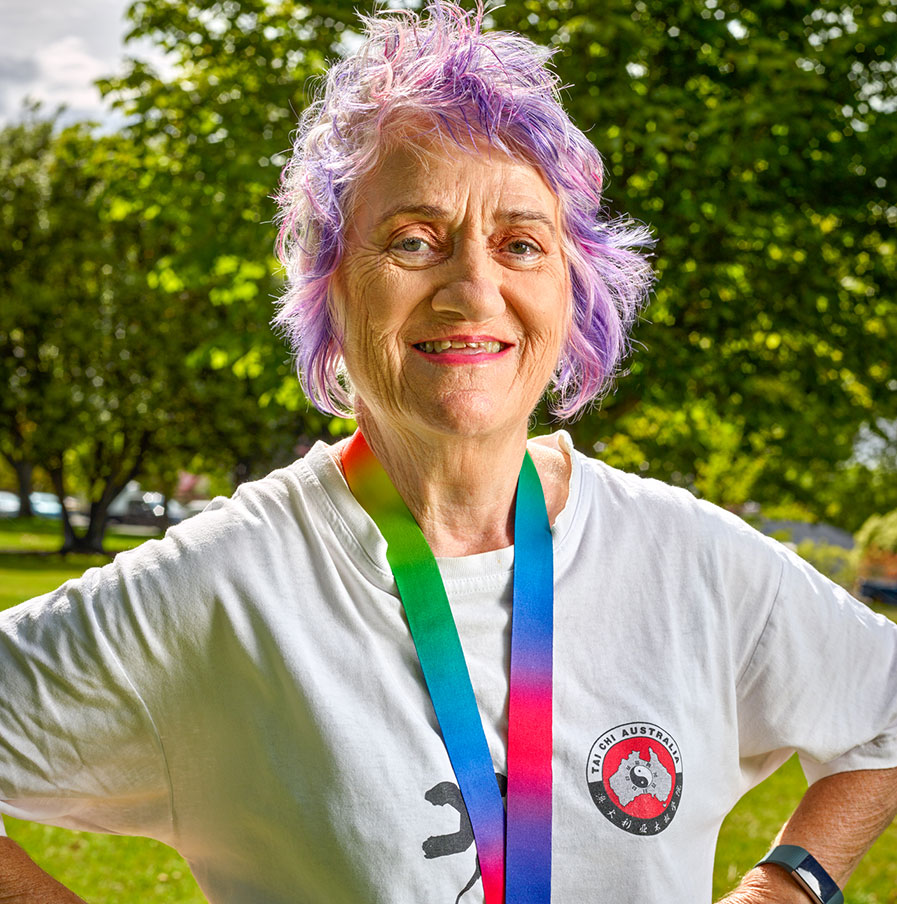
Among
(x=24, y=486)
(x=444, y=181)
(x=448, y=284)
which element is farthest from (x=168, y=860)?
(x=24, y=486)

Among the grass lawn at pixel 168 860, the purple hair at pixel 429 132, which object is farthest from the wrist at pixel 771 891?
the grass lawn at pixel 168 860

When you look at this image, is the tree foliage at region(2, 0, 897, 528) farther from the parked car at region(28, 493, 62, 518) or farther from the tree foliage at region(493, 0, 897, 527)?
the parked car at region(28, 493, 62, 518)

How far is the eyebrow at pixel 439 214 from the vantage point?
1.94m

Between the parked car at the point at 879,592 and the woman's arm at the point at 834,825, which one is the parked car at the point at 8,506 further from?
the woman's arm at the point at 834,825

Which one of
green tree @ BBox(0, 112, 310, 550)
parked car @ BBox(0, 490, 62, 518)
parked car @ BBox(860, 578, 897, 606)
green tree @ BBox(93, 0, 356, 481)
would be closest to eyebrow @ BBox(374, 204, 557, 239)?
→ green tree @ BBox(93, 0, 356, 481)

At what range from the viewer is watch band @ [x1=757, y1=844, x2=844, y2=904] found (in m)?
2.14

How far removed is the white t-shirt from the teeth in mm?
320

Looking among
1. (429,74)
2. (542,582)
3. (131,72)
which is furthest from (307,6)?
(542,582)

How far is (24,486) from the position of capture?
3888 cm

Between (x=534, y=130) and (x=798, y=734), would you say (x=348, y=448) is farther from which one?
(x=798, y=734)

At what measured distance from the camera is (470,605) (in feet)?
6.49

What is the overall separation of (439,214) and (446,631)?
0.76 meters

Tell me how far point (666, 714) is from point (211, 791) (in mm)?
843

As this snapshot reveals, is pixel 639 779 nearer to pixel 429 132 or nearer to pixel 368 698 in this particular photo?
pixel 368 698
